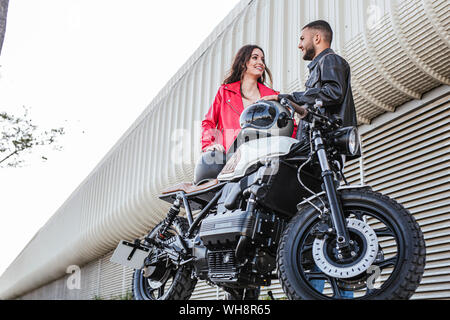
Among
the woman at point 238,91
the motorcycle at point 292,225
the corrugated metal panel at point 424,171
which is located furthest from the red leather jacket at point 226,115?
the corrugated metal panel at point 424,171

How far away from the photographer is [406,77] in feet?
15.1

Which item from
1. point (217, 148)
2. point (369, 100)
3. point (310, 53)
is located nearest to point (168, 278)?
point (217, 148)

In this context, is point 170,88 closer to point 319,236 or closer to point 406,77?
point 406,77

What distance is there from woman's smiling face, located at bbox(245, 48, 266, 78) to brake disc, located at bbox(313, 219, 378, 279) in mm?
1478

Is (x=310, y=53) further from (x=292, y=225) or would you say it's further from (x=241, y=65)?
(x=292, y=225)

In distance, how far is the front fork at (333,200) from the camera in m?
2.10

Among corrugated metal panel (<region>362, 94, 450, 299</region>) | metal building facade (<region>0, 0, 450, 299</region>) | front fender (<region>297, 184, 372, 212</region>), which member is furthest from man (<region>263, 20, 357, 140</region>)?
corrugated metal panel (<region>362, 94, 450, 299</region>)

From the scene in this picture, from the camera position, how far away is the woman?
10.9 feet

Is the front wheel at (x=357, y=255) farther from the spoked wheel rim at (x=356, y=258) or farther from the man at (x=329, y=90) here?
the man at (x=329, y=90)

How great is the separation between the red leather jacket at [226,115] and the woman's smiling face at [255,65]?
0.09 metres

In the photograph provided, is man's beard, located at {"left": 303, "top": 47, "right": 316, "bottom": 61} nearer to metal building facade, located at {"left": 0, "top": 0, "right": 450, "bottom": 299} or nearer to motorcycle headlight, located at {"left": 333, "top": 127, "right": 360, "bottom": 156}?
motorcycle headlight, located at {"left": 333, "top": 127, "right": 360, "bottom": 156}
